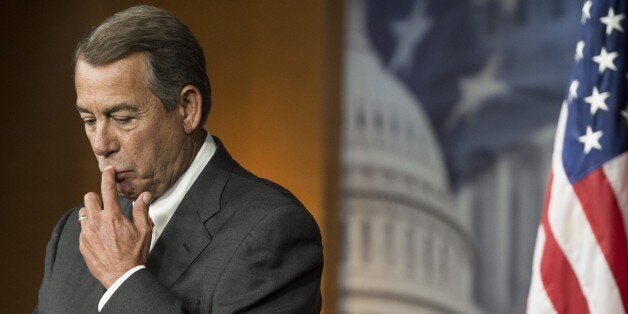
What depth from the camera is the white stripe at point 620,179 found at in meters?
2.29

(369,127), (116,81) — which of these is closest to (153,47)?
(116,81)

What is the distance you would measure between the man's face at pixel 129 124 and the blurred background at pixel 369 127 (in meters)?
1.93

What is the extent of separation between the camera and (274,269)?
1.71 m

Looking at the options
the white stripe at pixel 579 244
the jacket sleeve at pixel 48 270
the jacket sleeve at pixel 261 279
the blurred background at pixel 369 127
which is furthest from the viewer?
the blurred background at pixel 369 127

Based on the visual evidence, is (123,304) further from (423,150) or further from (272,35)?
(272,35)

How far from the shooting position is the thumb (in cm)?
177

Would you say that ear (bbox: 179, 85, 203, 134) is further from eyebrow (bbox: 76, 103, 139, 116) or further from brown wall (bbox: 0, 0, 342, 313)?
brown wall (bbox: 0, 0, 342, 313)

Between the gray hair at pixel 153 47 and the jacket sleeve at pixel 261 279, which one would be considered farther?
the gray hair at pixel 153 47

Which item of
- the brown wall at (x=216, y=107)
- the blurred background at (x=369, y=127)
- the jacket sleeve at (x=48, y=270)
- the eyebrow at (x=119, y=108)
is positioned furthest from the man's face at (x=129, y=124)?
the brown wall at (x=216, y=107)

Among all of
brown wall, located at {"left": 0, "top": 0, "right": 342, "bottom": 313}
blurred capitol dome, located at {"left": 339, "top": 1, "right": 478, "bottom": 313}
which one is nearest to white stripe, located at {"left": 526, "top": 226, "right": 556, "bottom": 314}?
blurred capitol dome, located at {"left": 339, "top": 1, "right": 478, "bottom": 313}

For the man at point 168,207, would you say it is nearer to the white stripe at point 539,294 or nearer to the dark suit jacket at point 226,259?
the dark suit jacket at point 226,259

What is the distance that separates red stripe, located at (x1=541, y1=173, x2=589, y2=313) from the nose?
→ 111 cm

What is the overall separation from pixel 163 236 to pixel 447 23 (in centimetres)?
206

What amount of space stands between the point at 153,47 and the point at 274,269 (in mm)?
475
